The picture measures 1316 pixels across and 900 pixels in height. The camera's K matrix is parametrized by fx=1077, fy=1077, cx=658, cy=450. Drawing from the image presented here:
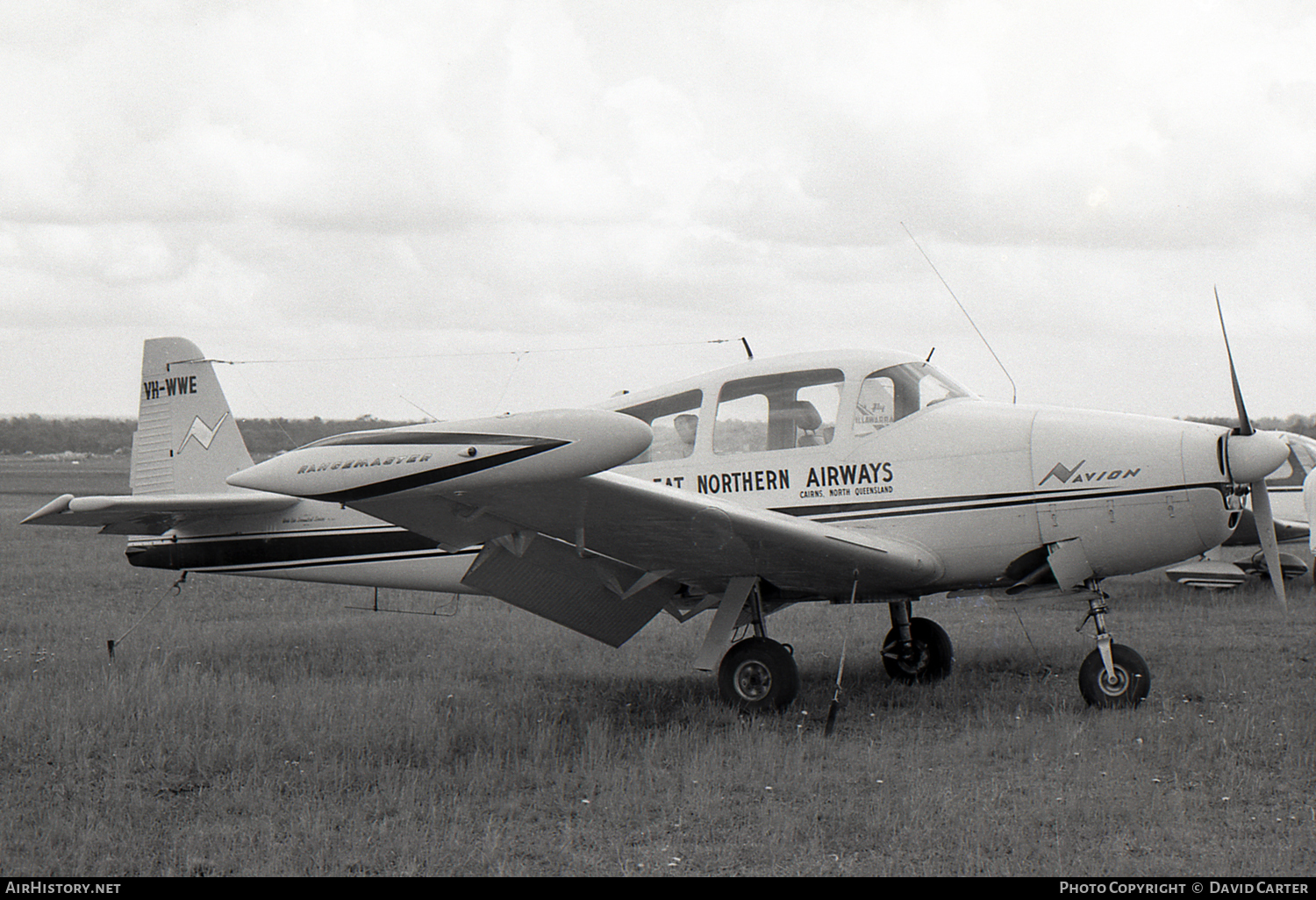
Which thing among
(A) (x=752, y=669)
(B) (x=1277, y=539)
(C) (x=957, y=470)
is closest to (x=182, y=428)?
(A) (x=752, y=669)

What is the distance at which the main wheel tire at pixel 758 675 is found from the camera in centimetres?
698

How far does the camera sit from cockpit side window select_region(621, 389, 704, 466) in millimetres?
7660

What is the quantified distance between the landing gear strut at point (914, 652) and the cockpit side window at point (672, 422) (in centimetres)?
216

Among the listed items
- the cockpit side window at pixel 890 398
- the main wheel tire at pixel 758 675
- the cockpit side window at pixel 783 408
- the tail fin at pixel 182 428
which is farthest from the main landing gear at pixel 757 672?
the tail fin at pixel 182 428

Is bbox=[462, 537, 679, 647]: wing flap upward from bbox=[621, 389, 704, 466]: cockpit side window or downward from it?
downward

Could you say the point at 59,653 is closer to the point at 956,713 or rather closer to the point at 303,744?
the point at 303,744

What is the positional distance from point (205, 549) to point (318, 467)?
5.18 m

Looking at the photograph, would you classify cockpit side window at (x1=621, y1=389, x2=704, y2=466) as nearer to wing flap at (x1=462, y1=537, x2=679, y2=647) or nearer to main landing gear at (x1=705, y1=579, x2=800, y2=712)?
wing flap at (x1=462, y1=537, x2=679, y2=647)

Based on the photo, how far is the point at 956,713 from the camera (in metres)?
7.06

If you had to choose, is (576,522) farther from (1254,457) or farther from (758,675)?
(1254,457)

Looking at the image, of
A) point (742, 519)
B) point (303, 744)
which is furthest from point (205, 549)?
point (742, 519)

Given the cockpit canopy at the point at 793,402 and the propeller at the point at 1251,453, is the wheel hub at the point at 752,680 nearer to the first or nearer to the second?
the cockpit canopy at the point at 793,402

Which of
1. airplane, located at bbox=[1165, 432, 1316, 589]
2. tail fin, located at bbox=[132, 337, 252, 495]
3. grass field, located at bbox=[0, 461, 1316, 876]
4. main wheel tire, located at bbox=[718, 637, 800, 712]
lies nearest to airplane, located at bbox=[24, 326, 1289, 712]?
main wheel tire, located at bbox=[718, 637, 800, 712]

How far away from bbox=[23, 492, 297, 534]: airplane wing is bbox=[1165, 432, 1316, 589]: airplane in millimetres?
10014
